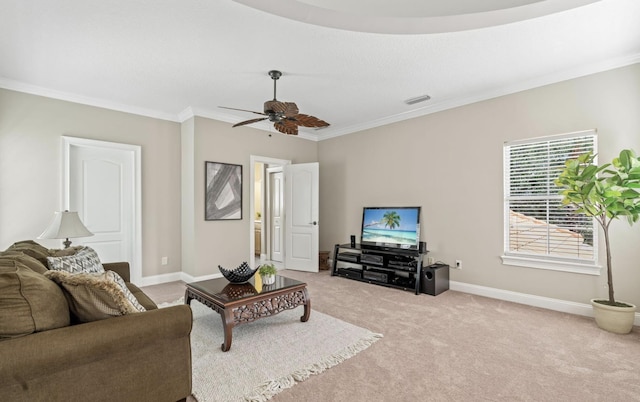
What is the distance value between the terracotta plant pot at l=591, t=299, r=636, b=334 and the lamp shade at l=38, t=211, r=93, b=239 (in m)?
5.30

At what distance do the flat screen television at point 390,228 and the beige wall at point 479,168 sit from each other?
0.54 ft

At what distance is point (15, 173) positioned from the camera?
3725 mm

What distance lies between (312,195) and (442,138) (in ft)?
8.06

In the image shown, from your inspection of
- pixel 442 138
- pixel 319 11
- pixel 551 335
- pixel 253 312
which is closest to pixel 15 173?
pixel 253 312

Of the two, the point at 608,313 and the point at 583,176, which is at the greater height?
the point at 583,176

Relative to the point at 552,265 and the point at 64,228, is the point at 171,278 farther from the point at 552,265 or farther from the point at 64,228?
the point at 552,265

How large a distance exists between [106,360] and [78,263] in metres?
1.39

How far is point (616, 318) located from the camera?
2906 mm

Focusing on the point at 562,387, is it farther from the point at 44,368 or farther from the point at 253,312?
the point at 44,368

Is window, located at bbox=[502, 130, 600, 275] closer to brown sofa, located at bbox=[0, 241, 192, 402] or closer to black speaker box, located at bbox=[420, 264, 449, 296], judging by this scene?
black speaker box, located at bbox=[420, 264, 449, 296]

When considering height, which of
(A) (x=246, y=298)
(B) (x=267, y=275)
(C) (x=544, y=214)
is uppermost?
(C) (x=544, y=214)

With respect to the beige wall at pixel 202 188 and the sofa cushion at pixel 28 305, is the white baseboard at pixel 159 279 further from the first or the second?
the sofa cushion at pixel 28 305

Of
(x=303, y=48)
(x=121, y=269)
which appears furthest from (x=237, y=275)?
(x=303, y=48)

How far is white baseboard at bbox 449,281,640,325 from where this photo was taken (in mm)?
3397
